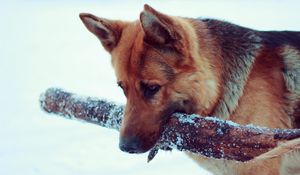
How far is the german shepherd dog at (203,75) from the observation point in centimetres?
321

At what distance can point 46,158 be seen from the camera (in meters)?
5.59

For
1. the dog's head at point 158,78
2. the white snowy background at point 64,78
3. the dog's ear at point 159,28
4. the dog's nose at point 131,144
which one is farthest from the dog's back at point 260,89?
the white snowy background at point 64,78

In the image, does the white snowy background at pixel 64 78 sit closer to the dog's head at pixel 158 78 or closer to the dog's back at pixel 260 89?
the dog's back at pixel 260 89

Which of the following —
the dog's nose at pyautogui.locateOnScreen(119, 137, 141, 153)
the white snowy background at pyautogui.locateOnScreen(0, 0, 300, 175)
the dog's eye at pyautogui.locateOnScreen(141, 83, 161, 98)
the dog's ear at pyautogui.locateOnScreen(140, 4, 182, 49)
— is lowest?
the white snowy background at pyautogui.locateOnScreen(0, 0, 300, 175)

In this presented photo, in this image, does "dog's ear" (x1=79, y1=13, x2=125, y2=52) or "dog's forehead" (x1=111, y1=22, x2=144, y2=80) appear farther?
"dog's ear" (x1=79, y1=13, x2=125, y2=52)

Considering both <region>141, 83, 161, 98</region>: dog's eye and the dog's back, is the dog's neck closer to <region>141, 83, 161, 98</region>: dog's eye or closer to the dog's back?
the dog's back

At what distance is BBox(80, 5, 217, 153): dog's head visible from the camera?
10.3ft

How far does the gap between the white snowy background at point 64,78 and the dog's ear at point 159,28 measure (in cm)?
230

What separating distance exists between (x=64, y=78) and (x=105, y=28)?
584 cm

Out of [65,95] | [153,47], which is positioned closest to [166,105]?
[153,47]

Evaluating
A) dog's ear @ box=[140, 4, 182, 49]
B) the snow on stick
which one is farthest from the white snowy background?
dog's ear @ box=[140, 4, 182, 49]

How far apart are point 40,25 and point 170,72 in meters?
12.6

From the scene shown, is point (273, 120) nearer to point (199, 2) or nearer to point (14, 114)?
point (14, 114)

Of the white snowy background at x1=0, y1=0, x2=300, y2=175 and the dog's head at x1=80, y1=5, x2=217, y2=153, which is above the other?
the dog's head at x1=80, y1=5, x2=217, y2=153
